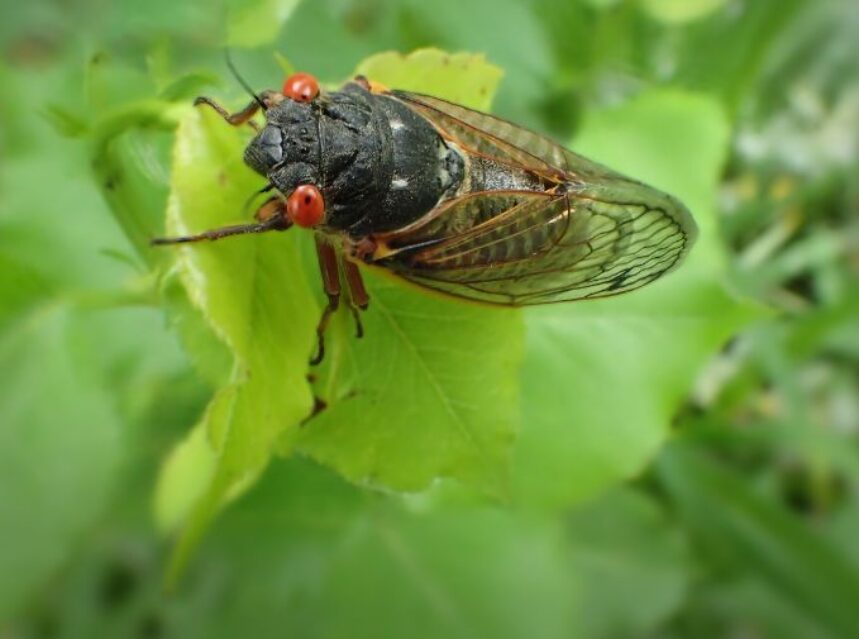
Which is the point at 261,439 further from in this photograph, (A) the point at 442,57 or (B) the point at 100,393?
(B) the point at 100,393

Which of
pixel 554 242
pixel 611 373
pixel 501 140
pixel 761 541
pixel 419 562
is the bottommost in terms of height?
pixel 761 541

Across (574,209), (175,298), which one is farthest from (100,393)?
(574,209)

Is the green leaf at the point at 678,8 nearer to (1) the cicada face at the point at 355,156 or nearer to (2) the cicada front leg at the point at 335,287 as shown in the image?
(1) the cicada face at the point at 355,156

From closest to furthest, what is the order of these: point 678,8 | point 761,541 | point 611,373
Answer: point 611,373, point 678,8, point 761,541

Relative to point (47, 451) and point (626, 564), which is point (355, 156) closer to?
point (47, 451)

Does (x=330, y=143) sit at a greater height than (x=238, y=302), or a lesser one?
greater

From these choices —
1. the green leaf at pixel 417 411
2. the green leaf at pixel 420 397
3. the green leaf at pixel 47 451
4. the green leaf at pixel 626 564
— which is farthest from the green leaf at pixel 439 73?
the green leaf at pixel 626 564

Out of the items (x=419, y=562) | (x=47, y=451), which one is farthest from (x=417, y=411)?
(x=47, y=451)
